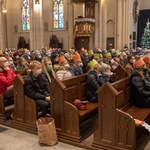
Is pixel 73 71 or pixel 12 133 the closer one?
pixel 12 133

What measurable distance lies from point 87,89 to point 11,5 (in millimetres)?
23804

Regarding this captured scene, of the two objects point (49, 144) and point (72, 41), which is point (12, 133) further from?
point (72, 41)

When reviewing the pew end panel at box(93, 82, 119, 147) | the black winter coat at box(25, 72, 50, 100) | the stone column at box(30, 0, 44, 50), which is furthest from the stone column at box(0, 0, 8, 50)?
the pew end panel at box(93, 82, 119, 147)

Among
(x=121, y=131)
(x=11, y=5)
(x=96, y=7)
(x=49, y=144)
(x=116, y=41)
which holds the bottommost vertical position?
(x=49, y=144)

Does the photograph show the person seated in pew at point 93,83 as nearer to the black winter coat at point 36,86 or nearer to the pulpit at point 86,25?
the black winter coat at point 36,86

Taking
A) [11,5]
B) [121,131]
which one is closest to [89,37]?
[11,5]

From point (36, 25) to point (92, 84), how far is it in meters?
17.4

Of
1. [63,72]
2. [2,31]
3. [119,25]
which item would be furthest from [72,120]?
[2,31]

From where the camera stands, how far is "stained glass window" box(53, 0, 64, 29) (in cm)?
2320

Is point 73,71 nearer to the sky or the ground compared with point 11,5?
nearer to the ground

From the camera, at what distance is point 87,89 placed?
17.4 ft

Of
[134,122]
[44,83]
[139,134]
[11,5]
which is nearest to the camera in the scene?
[134,122]

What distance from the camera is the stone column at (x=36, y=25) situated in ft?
68.7

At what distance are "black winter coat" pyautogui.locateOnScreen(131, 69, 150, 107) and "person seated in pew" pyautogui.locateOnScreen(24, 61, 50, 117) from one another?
1.78 metres
